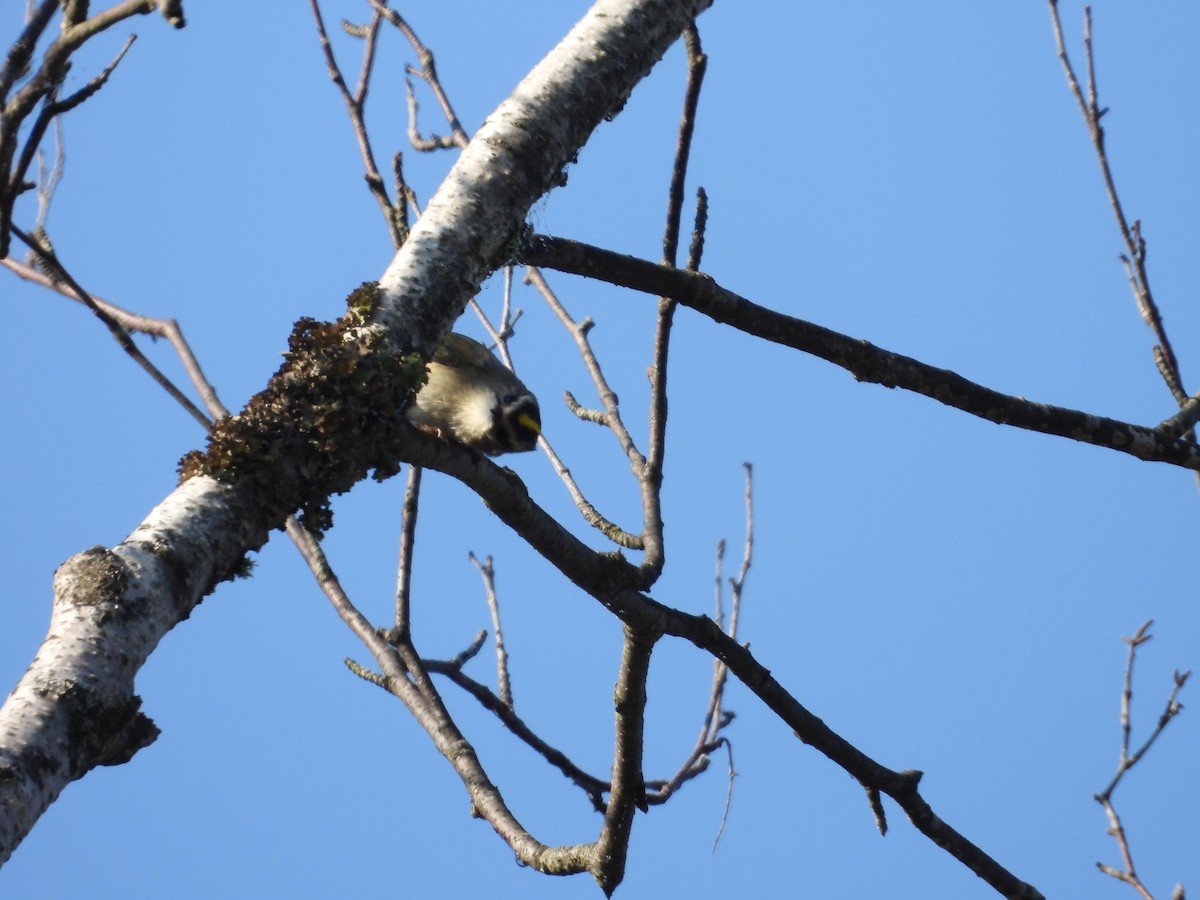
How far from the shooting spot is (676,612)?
9.50 ft

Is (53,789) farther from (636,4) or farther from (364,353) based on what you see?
(636,4)

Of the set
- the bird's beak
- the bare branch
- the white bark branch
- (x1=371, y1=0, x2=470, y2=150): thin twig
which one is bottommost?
the white bark branch

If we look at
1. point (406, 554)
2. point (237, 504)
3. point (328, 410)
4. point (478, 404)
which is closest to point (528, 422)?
point (478, 404)

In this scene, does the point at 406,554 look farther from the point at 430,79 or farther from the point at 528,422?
the point at 430,79

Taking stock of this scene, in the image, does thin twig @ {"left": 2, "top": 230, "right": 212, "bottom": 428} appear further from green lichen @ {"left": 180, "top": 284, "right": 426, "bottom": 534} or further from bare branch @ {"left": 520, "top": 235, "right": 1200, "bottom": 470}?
bare branch @ {"left": 520, "top": 235, "right": 1200, "bottom": 470}

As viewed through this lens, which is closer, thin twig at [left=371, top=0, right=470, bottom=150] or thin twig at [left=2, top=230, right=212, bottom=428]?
thin twig at [left=2, top=230, right=212, bottom=428]

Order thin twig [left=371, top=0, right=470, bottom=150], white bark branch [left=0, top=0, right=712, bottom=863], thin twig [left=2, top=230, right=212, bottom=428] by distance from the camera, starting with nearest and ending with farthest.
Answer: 1. white bark branch [left=0, top=0, right=712, bottom=863]
2. thin twig [left=2, top=230, right=212, bottom=428]
3. thin twig [left=371, top=0, right=470, bottom=150]

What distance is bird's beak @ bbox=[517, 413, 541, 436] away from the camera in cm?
476

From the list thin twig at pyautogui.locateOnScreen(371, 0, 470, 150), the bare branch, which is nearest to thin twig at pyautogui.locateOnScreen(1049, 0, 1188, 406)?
the bare branch

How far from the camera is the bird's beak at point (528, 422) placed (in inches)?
187

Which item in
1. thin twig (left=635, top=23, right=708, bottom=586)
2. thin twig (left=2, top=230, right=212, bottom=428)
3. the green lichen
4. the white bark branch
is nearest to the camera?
the white bark branch

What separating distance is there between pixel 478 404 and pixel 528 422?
0.26m

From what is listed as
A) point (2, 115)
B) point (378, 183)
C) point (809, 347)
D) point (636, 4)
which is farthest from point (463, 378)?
point (2, 115)

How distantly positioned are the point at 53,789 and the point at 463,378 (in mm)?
3613
